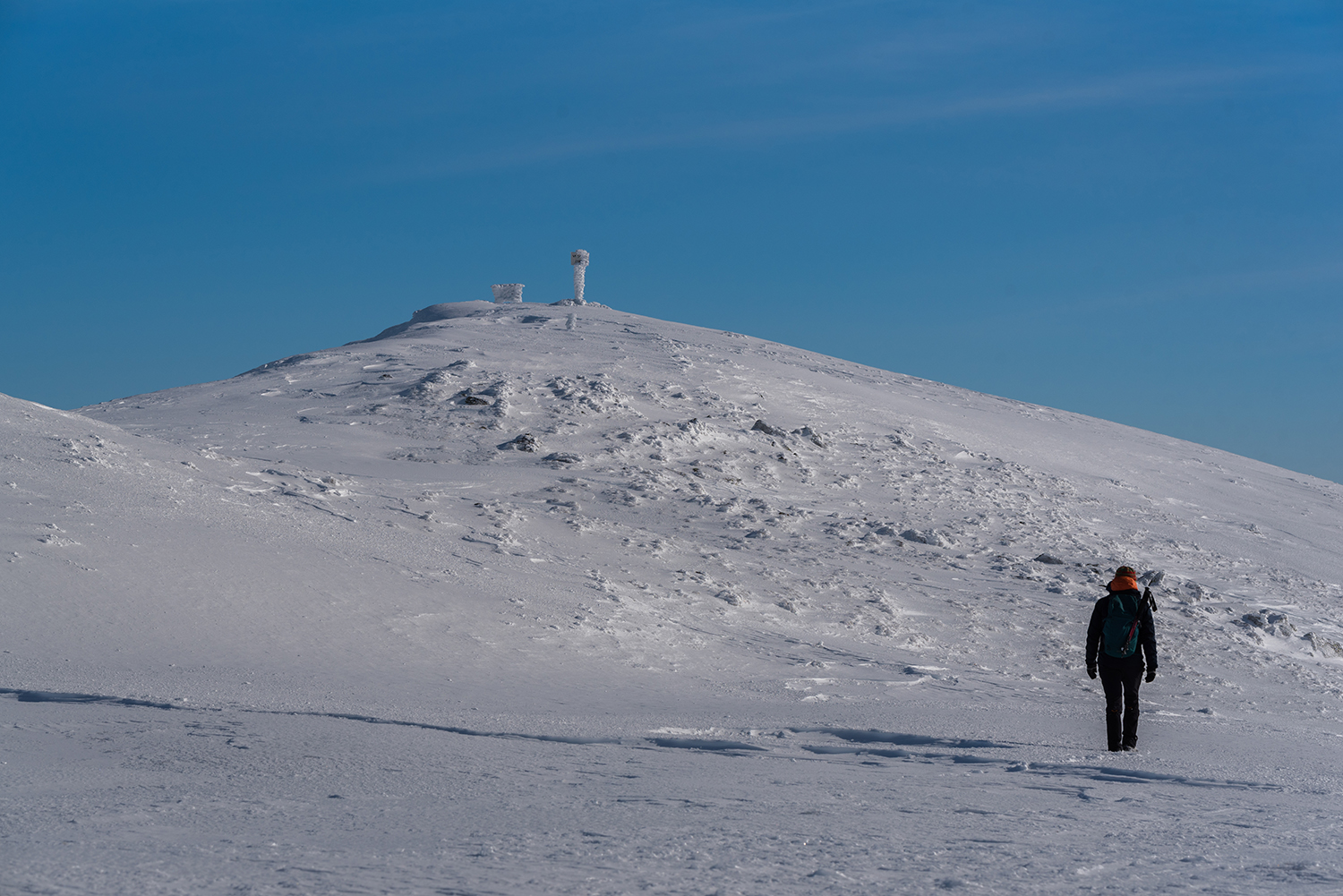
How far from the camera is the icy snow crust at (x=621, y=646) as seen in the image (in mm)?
4426

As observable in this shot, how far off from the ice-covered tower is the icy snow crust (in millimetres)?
12089

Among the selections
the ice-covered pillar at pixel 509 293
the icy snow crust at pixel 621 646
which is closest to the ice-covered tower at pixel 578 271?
the ice-covered pillar at pixel 509 293

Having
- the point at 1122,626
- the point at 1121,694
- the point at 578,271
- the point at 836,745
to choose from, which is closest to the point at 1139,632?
the point at 1122,626

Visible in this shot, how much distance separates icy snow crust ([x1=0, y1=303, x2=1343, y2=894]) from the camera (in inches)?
174

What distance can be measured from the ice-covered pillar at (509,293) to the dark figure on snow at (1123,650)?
31.5 metres

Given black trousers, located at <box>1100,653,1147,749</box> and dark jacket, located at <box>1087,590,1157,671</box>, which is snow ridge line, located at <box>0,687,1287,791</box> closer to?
black trousers, located at <box>1100,653,1147,749</box>

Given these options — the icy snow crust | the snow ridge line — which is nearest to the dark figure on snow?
the icy snow crust

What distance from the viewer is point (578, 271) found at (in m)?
37.0

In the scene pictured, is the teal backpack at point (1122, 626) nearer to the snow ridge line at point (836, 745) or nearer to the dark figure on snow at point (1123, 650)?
the dark figure on snow at point (1123, 650)

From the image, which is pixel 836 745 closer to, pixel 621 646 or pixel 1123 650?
pixel 1123 650

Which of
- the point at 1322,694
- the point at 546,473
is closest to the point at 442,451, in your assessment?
the point at 546,473

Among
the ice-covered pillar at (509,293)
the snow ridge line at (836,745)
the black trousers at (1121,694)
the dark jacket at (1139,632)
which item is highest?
the ice-covered pillar at (509,293)

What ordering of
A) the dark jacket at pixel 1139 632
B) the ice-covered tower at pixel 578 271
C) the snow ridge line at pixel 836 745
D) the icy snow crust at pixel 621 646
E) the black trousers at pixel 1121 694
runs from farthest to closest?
the ice-covered tower at pixel 578 271
the dark jacket at pixel 1139 632
the black trousers at pixel 1121 694
the snow ridge line at pixel 836 745
the icy snow crust at pixel 621 646

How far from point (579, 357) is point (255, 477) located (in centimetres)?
1198
